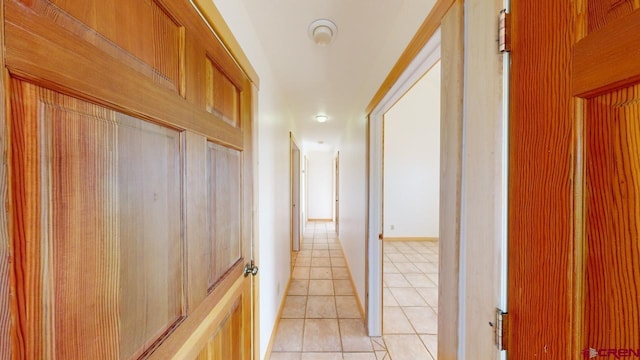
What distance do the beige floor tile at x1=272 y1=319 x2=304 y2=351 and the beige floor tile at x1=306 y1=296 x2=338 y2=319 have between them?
17cm

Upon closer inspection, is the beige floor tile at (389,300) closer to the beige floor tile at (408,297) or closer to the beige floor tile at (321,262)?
the beige floor tile at (408,297)

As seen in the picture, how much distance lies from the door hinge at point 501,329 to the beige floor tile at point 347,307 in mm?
2028

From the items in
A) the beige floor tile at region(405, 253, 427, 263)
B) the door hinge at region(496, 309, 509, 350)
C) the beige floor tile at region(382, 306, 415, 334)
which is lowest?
the beige floor tile at region(405, 253, 427, 263)

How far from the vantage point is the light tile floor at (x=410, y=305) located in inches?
79.0

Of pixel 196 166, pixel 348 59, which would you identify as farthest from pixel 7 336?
pixel 348 59

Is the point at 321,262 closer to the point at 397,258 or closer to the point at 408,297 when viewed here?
the point at 397,258

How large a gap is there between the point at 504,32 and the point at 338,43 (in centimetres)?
104

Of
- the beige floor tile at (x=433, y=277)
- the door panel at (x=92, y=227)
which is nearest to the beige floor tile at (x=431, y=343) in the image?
the beige floor tile at (x=433, y=277)

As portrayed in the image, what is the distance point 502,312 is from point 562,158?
41 cm

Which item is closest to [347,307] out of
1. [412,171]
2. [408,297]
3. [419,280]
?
[408,297]

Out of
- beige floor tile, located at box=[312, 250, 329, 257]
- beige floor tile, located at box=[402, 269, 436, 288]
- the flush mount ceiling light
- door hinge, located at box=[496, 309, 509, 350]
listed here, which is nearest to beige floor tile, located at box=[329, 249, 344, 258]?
beige floor tile, located at box=[312, 250, 329, 257]

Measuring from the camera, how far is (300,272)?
138 inches

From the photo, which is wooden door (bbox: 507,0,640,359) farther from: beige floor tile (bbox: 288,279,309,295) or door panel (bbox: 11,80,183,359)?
beige floor tile (bbox: 288,279,309,295)

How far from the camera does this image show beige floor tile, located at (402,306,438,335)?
2.22 m
